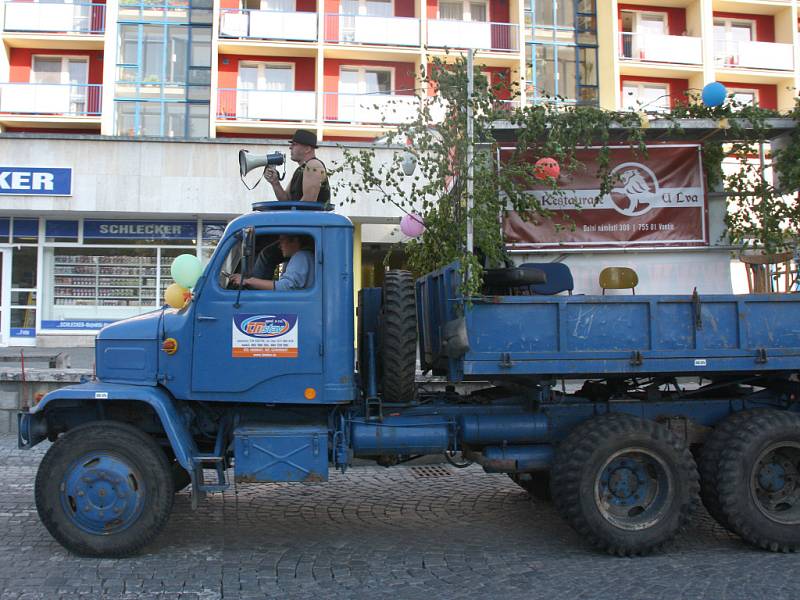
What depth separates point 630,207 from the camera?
23.9ft

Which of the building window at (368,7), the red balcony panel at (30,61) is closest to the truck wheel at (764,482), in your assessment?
the building window at (368,7)

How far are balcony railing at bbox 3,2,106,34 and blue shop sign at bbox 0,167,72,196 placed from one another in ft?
24.7

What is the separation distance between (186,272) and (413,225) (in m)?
2.73

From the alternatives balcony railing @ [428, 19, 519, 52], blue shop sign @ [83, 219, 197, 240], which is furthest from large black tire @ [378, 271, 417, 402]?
balcony railing @ [428, 19, 519, 52]

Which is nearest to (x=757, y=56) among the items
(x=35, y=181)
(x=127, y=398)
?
(x=35, y=181)

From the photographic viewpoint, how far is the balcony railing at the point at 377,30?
923 inches

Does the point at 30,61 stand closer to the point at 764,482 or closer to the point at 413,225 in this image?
the point at 413,225

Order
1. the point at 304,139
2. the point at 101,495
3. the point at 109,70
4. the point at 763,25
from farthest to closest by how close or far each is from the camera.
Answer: the point at 763,25
the point at 109,70
the point at 304,139
the point at 101,495

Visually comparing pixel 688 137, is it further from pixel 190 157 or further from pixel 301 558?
pixel 190 157

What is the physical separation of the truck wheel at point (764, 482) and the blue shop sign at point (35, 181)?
16798mm

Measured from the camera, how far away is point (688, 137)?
702cm

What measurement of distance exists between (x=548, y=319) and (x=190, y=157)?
14.8 metres

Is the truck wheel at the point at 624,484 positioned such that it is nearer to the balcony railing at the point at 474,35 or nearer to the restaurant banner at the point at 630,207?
the restaurant banner at the point at 630,207

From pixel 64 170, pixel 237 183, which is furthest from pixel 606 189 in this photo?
pixel 64 170
